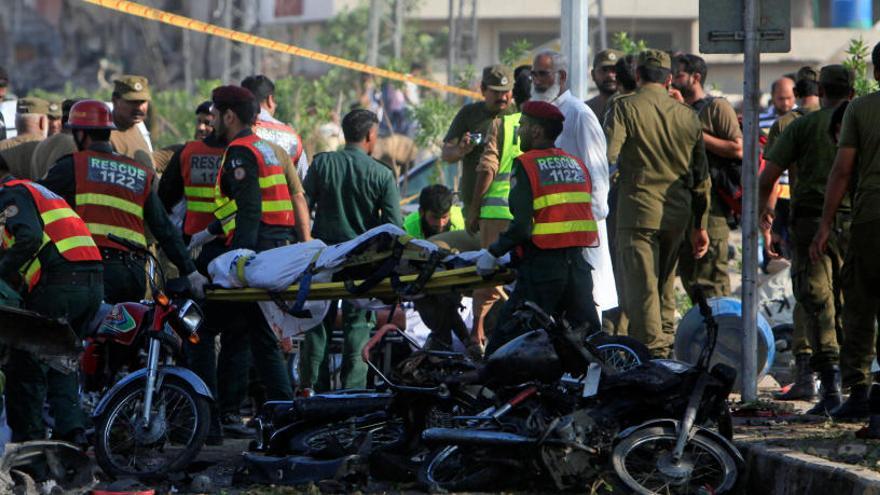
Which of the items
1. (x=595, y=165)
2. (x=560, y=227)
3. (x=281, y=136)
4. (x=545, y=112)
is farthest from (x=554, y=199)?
(x=281, y=136)

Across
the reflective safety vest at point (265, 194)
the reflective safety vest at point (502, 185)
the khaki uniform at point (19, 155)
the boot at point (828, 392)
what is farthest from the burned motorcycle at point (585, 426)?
the khaki uniform at point (19, 155)

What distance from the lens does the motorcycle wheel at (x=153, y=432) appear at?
8891 mm

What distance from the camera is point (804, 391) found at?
11.1 metres

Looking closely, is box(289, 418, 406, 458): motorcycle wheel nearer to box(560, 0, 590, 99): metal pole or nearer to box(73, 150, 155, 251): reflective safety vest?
box(73, 150, 155, 251): reflective safety vest

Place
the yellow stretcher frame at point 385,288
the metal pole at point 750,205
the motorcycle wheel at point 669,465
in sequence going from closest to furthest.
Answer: the motorcycle wheel at point 669,465 → the yellow stretcher frame at point 385,288 → the metal pole at point 750,205

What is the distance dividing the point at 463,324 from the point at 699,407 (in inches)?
174

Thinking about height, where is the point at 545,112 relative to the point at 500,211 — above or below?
above

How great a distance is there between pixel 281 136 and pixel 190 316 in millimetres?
3158

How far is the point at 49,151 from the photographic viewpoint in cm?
1254

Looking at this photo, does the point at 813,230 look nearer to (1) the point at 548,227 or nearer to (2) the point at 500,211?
(1) the point at 548,227

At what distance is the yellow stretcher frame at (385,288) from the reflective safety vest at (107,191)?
0.67 metres

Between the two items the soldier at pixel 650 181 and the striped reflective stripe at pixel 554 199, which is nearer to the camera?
the striped reflective stripe at pixel 554 199

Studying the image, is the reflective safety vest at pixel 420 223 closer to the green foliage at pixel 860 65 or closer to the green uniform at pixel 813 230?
the green uniform at pixel 813 230

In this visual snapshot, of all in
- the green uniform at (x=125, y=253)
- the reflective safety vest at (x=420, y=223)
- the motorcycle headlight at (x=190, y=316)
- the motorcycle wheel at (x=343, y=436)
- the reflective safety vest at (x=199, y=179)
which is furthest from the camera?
the reflective safety vest at (x=420, y=223)
